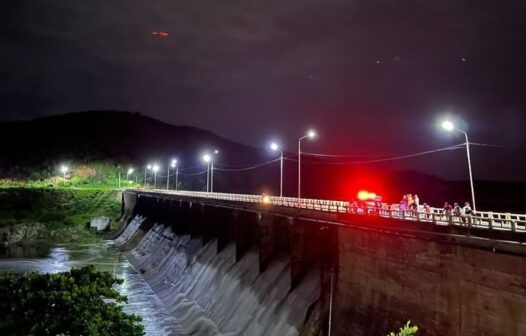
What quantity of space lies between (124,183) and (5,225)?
86.0 meters

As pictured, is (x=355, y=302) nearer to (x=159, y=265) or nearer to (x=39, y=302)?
(x=39, y=302)

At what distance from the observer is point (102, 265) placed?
2837 inches

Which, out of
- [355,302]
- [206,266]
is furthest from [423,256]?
[206,266]

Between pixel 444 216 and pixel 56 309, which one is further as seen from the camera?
pixel 444 216

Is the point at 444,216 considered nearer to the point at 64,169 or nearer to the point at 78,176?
the point at 78,176

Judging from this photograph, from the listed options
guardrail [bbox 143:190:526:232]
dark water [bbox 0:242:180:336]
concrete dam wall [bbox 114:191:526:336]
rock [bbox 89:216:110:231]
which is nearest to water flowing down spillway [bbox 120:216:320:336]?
concrete dam wall [bbox 114:191:526:336]

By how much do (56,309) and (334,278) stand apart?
1758 centimetres

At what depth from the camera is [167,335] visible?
129 feet

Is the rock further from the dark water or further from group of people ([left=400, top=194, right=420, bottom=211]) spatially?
group of people ([left=400, top=194, right=420, bottom=211])

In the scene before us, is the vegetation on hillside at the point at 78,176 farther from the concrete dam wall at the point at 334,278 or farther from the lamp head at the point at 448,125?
the lamp head at the point at 448,125

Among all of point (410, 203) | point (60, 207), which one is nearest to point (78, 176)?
point (60, 207)

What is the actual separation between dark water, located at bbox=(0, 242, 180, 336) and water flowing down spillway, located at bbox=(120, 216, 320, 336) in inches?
52.8

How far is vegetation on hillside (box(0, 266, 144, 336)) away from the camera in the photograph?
1806 centimetres

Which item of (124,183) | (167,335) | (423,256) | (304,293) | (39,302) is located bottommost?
(167,335)
